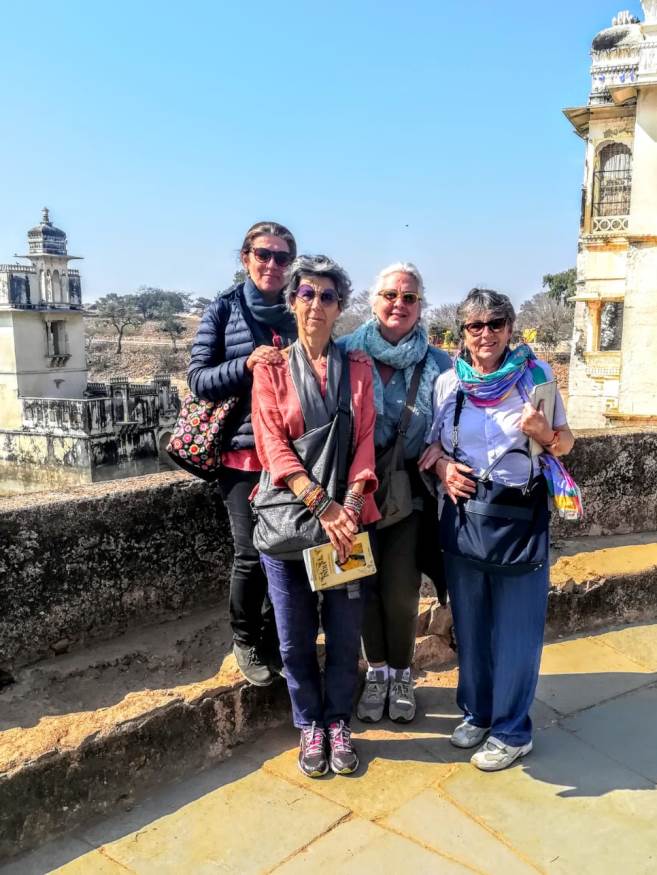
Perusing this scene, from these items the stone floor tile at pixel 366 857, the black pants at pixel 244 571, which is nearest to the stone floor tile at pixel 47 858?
the stone floor tile at pixel 366 857

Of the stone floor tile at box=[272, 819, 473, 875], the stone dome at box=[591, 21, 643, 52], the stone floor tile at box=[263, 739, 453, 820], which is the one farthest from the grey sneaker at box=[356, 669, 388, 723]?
the stone dome at box=[591, 21, 643, 52]

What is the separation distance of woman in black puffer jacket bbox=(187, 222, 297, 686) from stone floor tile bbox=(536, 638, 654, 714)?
1312 mm

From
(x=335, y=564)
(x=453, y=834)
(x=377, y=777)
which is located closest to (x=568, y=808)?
(x=453, y=834)

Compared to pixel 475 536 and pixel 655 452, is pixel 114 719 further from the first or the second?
pixel 655 452

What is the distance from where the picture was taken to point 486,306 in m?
2.68

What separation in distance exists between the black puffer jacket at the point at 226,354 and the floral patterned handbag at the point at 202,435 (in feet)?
0.12

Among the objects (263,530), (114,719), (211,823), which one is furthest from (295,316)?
(211,823)

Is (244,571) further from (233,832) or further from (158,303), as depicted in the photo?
(158,303)

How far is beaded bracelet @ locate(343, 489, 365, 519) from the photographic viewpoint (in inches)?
102

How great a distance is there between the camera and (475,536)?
9.07 ft

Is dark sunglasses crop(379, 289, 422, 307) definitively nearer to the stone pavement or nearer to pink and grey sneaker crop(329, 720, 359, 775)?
pink and grey sneaker crop(329, 720, 359, 775)

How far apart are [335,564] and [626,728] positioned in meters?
1.49

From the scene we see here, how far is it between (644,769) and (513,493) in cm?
114

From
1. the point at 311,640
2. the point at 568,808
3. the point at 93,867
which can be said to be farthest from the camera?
the point at 311,640
